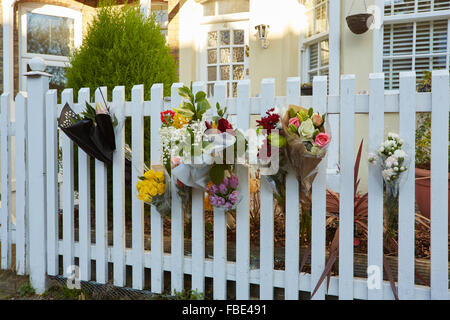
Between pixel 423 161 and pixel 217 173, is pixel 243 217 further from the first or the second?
pixel 423 161

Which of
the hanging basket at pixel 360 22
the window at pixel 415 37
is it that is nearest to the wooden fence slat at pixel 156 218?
the hanging basket at pixel 360 22

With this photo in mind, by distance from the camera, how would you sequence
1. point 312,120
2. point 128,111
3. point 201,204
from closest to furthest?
point 312,120
point 201,204
point 128,111

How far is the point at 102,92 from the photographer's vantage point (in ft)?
7.92

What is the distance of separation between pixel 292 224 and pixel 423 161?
2008 millimetres

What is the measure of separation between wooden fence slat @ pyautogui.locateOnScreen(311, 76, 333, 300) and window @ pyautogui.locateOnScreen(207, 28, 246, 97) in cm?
383

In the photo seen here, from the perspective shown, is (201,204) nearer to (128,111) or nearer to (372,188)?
(128,111)

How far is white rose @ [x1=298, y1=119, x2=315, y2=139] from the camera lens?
1755 mm

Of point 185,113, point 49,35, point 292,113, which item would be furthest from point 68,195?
point 49,35

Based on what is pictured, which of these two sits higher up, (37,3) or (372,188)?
(37,3)

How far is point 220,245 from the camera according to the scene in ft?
6.99

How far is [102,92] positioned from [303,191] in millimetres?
1433

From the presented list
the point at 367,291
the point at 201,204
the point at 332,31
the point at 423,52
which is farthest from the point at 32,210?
the point at 423,52

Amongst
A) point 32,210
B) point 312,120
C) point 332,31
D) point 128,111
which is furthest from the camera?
point 332,31

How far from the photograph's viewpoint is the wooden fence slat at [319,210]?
195 centimetres
